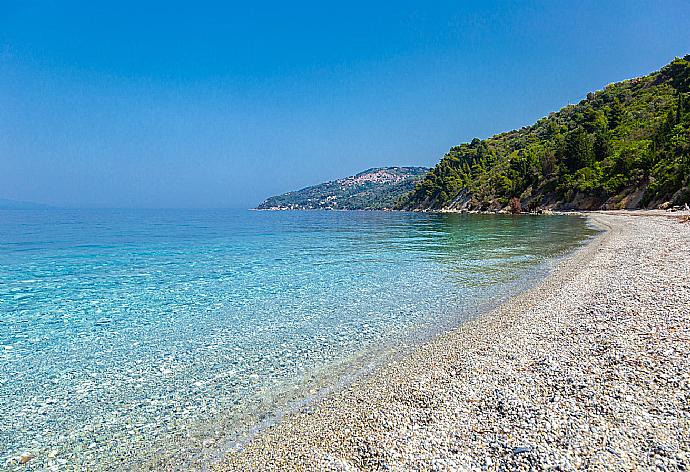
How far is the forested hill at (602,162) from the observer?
6623 centimetres

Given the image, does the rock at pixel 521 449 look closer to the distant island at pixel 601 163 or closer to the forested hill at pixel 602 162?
the distant island at pixel 601 163

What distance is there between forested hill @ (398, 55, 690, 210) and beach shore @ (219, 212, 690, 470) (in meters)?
61.4

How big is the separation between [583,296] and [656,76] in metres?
142

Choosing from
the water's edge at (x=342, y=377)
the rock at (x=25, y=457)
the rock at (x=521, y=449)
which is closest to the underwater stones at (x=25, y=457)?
the rock at (x=25, y=457)

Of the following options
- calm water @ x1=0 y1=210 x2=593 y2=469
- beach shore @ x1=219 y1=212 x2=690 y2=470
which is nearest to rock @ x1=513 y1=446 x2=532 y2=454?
beach shore @ x1=219 y1=212 x2=690 y2=470

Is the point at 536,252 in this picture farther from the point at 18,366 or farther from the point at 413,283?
the point at 18,366

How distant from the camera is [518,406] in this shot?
18.1 feet

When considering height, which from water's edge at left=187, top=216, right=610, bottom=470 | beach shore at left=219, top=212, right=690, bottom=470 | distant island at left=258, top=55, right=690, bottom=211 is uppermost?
distant island at left=258, top=55, right=690, bottom=211

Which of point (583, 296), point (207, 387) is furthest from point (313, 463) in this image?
point (583, 296)

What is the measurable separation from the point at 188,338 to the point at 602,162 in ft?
310

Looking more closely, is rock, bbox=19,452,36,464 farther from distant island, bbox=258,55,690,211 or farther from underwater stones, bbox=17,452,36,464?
distant island, bbox=258,55,690,211

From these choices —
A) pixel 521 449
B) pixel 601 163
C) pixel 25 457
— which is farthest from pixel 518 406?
pixel 601 163

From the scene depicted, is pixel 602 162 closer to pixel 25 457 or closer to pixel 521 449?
pixel 521 449

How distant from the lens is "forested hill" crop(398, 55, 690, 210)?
66231 mm
